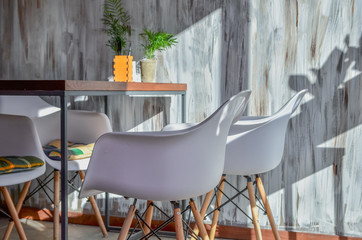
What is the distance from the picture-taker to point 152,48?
2.74 m

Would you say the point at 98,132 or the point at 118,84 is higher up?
the point at 118,84

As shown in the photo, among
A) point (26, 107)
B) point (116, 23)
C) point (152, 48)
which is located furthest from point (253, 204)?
point (26, 107)

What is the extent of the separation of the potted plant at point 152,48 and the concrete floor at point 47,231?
0.99 meters

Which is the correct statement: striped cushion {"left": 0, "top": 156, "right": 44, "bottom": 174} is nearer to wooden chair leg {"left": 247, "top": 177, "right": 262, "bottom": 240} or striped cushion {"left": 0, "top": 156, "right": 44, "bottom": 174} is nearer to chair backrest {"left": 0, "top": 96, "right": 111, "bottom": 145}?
chair backrest {"left": 0, "top": 96, "right": 111, "bottom": 145}

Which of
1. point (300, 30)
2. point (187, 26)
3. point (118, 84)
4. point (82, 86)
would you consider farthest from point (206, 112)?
point (82, 86)

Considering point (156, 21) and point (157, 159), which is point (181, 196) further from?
point (156, 21)

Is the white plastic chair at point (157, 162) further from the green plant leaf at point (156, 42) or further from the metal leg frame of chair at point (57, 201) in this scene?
the green plant leaf at point (156, 42)

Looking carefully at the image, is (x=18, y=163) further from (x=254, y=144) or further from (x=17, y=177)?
(x=254, y=144)

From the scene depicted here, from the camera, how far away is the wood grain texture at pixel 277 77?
8.69 ft

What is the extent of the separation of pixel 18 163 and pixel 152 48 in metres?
1.07

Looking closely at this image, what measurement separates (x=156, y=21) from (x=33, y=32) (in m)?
0.91

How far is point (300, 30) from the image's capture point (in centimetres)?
270

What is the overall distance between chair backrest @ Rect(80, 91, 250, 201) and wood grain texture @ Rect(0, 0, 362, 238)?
1.22 meters

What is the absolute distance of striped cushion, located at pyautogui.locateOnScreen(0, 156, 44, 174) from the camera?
2.00m
